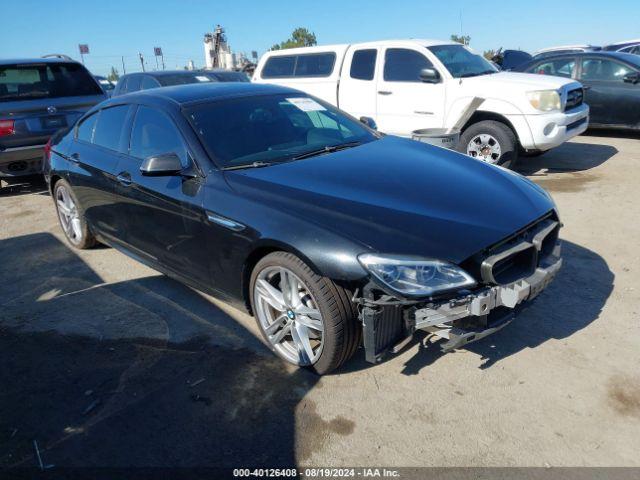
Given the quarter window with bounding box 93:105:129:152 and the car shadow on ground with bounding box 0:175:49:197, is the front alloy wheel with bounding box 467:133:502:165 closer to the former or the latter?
the quarter window with bounding box 93:105:129:152

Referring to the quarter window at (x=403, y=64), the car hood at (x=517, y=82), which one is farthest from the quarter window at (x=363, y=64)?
the car hood at (x=517, y=82)

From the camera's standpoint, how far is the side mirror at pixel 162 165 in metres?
3.29

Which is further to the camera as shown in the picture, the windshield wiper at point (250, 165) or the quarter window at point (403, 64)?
the quarter window at point (403, 64)

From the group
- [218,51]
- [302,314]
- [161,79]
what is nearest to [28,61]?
[161,79]

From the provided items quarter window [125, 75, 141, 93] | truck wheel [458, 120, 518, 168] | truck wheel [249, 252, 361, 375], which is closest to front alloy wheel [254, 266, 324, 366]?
truck wheel [249, 252, 361, 375]

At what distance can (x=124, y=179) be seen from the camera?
13.1 feet

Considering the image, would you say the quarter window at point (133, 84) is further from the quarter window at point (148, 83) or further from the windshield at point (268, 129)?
the windshield at point (268, 129)

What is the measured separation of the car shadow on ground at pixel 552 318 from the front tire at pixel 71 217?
11.5ft

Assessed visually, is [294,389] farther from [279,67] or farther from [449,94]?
[279,67]

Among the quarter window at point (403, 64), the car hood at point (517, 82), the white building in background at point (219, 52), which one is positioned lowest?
the car hood at point (517, 82)

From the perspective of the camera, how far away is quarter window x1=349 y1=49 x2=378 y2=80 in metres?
8.12

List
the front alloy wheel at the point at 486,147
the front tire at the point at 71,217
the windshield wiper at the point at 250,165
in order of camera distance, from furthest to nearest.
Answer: the front alloy wheel at the point at 486,147
the front tire at the point at 71,217
the windshield wiper at the point at 250,165

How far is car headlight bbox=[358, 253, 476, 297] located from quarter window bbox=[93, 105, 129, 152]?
2575mm

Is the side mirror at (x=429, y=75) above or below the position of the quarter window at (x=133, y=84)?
below
